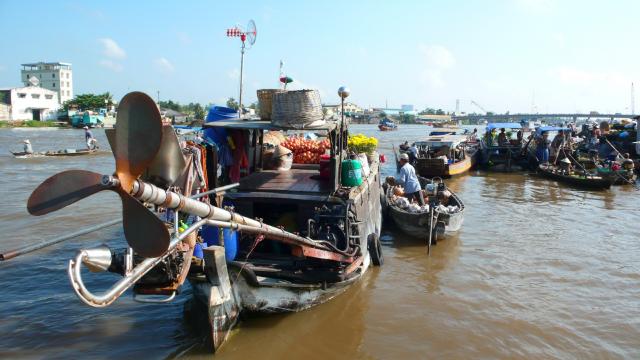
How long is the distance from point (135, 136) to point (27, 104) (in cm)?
7992

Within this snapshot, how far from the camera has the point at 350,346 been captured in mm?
6445

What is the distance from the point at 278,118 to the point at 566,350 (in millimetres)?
5187

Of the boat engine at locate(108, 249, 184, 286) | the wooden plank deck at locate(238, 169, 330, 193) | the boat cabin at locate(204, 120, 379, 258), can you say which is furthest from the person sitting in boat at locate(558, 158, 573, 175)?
the boat engine at locate(108, 249, 184, 286)

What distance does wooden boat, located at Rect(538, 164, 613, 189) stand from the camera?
59.1 ft

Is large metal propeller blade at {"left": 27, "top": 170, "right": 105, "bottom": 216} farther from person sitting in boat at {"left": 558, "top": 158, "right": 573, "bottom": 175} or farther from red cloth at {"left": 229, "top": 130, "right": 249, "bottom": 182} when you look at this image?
person sitting in boat at {"left": 558, "top": 158, "right": 573, "bottom": 175}

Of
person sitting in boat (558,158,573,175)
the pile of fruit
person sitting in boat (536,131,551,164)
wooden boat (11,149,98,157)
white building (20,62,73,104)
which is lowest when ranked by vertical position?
wooden boat (11,149,98,157)

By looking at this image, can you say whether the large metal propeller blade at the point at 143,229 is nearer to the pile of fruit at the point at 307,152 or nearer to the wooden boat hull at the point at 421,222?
the pile of fruit at the point at 307,152

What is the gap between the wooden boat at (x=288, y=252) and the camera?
5.79m

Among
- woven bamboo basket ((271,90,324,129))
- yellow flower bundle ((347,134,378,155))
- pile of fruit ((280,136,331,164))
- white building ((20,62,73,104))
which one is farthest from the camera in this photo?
white building ((20,62,73,104))

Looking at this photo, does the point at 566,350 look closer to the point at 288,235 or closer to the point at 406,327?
the point at 406,327

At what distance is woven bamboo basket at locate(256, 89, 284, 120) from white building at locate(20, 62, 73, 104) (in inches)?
3850

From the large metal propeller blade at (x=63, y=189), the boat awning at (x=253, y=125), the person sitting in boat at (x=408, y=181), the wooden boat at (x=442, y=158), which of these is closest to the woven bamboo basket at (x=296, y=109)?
the boat awning at (x=253, y=125)

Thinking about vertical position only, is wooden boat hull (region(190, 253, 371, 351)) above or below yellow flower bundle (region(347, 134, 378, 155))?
below

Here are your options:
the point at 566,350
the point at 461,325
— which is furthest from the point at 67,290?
the point at 566,350
